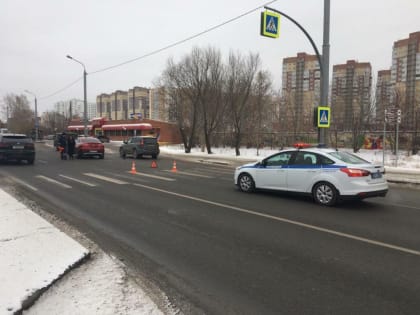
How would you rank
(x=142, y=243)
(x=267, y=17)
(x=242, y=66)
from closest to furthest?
(x=142, y=243) < (x=267, y=17) < (x=242, y=66)

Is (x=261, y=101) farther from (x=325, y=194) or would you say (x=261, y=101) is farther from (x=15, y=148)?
(x=325, y=194)

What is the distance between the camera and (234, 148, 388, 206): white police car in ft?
25.9

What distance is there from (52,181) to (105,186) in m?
2.54

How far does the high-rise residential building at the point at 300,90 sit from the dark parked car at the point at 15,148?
26862 mm

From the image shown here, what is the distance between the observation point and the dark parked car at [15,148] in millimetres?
18156

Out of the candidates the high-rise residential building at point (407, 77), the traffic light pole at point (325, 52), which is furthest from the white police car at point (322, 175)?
the high-rise residential building at point (407, 77)

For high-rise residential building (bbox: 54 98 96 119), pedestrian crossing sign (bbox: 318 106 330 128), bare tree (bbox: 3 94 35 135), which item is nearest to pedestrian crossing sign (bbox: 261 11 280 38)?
pedestrian crossing sign (bbox: 318 106 330 128)

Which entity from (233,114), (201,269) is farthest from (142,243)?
→ (233,114)

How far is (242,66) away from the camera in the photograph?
3288 cm

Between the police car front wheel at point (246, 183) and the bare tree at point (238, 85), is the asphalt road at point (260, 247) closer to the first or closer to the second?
the police car front wheel at point (246, 183)

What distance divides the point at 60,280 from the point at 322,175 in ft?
21.1

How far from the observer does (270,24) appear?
554 inches

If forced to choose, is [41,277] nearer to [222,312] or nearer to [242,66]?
[222,312]

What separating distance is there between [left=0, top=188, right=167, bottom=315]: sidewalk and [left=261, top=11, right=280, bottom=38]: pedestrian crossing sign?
38.4ft
